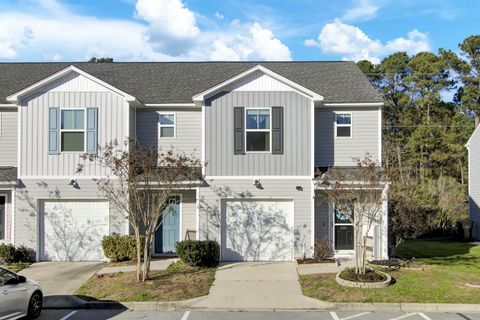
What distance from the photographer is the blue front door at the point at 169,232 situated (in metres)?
19.5

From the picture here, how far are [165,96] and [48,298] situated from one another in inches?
360

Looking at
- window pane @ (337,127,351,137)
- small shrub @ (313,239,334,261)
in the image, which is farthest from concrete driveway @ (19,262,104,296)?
window pane @ (337,127,351,137)

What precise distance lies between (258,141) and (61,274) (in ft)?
26.1

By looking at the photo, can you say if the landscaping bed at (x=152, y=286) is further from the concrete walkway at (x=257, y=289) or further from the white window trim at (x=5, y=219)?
the white window trim at (x=5, y=219)

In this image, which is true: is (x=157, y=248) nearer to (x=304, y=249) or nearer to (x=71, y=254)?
(x=71, y=254)

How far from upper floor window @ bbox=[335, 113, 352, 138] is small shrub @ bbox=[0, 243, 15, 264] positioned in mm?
12356

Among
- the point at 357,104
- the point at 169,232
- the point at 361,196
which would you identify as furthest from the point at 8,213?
the point at 357,104

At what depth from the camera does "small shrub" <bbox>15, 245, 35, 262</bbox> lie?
17861 millimetres

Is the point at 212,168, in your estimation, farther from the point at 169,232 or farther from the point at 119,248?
the point at 119,248

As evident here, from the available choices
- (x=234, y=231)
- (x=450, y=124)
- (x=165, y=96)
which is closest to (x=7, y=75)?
(x=165, y=96)

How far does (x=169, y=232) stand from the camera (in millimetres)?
19531

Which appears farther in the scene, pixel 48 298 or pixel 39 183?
pixel 39 183

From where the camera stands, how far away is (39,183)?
18.4 meters

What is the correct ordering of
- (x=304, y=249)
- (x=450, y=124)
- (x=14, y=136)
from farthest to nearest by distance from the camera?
1. (x=450, y=124)
2. (x=14, y=136)
3. (x=304, y=249)
